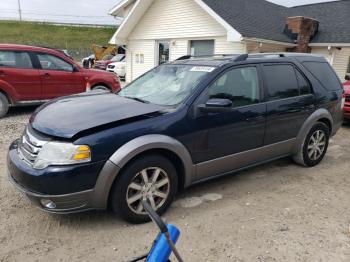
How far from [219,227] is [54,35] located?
60.0 meters

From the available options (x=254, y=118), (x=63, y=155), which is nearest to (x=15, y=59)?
(x=63, y=155)

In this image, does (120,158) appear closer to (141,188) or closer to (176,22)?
(141,188)

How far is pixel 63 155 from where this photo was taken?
2.73 meters

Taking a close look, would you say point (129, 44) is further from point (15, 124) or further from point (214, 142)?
point (214, 142)

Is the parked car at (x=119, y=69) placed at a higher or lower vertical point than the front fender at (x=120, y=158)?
lower

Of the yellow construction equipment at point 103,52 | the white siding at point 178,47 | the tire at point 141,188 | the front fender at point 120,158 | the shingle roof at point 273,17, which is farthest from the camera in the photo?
the yellow construction equipment at point 103,52

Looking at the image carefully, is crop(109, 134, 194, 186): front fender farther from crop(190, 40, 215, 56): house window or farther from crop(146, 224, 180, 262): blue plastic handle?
crop(190, 40, 215, 56): house window

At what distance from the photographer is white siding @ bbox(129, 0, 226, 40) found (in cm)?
1227

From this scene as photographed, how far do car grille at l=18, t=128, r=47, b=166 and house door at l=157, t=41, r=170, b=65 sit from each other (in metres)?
12.3

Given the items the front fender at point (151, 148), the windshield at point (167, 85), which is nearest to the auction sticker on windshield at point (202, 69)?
the windshield at point (167, 85)

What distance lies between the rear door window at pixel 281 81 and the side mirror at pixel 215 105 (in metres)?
0.98

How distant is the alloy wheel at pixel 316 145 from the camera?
4809 mm

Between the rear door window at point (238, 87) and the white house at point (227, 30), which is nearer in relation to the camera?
the rear door window at point (238, 87)

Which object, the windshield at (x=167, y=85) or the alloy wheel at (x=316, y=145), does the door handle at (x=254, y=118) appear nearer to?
the windshield at (x=167, y=85)
